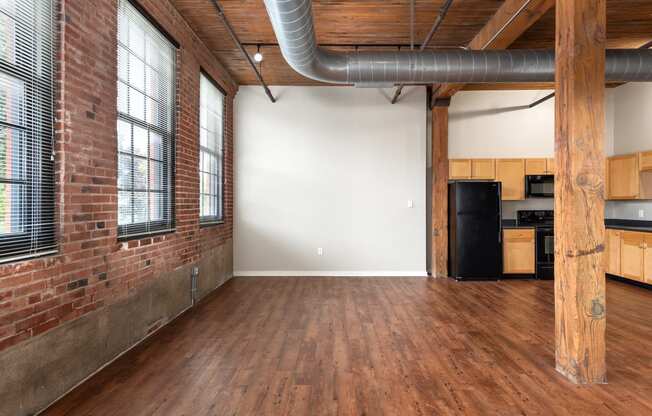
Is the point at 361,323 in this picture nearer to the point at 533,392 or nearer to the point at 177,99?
the point at 533,392

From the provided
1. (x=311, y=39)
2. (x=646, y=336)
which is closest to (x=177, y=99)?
(x=311, y=39)

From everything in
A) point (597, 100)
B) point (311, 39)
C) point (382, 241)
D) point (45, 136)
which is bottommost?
point (382, 241)

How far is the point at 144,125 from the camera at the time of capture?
141 inches

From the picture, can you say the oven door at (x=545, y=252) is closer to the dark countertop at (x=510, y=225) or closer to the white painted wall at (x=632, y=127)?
the dark countertop at (x=510, y=225)

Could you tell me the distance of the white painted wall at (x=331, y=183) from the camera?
6609mm

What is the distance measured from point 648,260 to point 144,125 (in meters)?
6.75

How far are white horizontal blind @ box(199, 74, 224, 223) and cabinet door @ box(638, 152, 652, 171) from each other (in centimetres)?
667

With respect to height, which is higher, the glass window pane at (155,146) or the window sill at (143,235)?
the glass window pane at (155,146)

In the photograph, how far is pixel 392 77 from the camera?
424cm

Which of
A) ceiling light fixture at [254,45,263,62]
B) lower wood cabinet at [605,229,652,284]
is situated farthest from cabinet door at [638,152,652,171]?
ceiling light fixture at [254,45,263,62]

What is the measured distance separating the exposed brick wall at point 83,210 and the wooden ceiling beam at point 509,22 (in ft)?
11.7

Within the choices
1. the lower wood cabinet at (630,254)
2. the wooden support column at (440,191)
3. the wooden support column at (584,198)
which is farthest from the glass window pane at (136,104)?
the lower wood cabinet at (630,254)

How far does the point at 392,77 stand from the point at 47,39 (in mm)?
3181

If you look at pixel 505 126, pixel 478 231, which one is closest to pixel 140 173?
pixel 478 231
